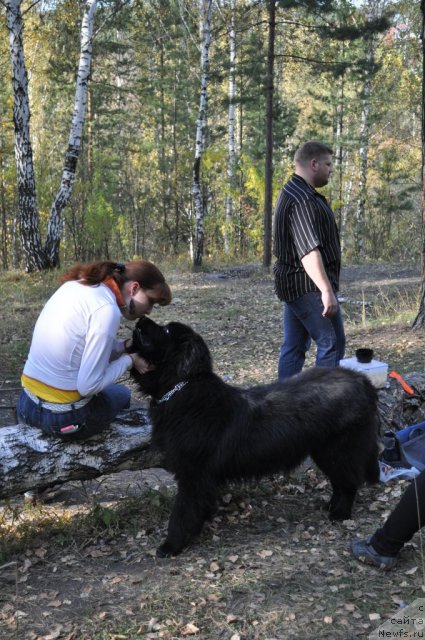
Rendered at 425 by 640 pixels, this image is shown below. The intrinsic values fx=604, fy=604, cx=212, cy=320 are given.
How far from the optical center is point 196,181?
15648 millimetres

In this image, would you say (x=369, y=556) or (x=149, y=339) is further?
(x=149, y=339)

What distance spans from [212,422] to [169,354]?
0.43m

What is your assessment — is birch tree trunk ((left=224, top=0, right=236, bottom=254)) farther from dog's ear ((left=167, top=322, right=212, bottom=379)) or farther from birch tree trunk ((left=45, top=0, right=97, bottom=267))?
dog's ear ((left=167, top=322, right=212, bottom=379))

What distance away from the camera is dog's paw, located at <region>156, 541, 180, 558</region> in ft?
10.6

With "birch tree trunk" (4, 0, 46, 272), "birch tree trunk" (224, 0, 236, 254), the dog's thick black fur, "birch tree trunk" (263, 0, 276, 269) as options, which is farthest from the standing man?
"birch tree trunk" (224, 0, 236, 254)

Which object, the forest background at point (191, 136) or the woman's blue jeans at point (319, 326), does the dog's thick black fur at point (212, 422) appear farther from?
the forest background at point (191, 136)

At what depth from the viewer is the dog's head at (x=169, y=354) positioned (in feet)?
10.6

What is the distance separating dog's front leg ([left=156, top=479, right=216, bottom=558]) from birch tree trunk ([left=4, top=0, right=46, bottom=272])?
10.6 meters

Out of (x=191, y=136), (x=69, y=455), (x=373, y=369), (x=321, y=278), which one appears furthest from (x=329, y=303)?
(x=191, y=136)

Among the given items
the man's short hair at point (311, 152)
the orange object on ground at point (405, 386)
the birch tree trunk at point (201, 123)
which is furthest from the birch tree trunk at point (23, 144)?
the orange object on ground at point (405, 386)

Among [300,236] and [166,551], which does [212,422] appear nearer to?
[166,551]

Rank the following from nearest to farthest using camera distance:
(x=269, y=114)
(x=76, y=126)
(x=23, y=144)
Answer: (x=23, y=144)
(x=76, y=126)
(x=269, y=114)

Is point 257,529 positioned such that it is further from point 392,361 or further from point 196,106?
point 196,106

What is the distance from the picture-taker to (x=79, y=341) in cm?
324
